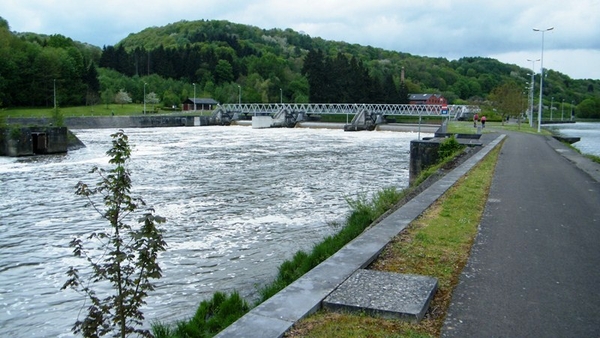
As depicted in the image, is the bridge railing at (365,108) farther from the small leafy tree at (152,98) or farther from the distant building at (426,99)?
the distant building at (426,99)

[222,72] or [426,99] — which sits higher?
[222,72]

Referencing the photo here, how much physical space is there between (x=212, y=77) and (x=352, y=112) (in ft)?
195

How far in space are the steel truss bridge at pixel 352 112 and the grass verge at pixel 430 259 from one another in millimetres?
70713

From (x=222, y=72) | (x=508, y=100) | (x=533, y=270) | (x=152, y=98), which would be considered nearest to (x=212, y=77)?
(x=222, y=72)

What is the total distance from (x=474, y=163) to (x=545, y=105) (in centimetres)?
16281

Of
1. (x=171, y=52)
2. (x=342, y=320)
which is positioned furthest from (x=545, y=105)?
(x=342, y=320)

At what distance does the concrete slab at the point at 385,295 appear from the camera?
5.71 metres

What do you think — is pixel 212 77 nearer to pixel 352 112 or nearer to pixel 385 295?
pixel 352 112

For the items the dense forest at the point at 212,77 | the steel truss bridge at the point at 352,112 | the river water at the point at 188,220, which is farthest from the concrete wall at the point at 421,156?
the dense forest at the point at 212,77

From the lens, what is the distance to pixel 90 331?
538 centimetres

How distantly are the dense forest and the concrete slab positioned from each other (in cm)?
8344

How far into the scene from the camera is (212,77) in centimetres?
14425

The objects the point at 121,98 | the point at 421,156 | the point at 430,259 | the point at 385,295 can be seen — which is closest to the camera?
the point at 385,295

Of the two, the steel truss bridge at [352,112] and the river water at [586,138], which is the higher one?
the steel truss bridge at [352,112]
